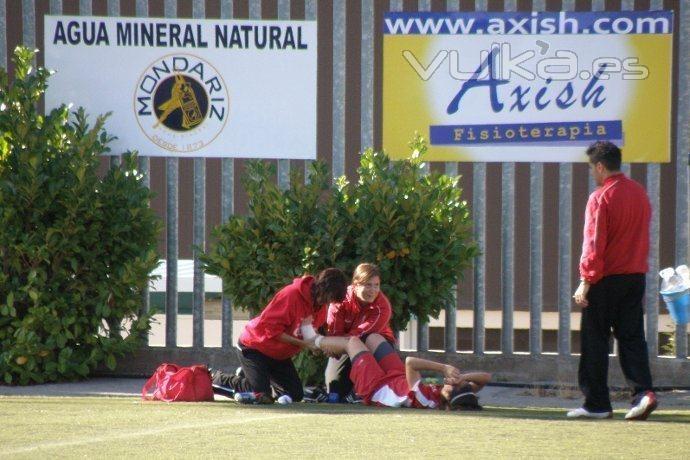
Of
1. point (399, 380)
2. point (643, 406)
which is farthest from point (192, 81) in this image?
point (643, 406)

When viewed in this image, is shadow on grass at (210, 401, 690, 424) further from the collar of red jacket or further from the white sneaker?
the collar of red jacket

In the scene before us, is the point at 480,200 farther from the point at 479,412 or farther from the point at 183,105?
the point at 183,105

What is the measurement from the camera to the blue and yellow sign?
10125 mm

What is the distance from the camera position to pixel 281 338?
8.73 metres

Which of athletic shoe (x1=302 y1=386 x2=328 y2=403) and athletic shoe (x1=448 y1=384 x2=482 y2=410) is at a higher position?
athletic shoe (x1=448 y1=384 x2=482 y2=410)

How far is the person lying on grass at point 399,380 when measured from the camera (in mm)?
8422

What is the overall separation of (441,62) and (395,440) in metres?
4.26

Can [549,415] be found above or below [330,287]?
below

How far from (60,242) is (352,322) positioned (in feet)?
7.52

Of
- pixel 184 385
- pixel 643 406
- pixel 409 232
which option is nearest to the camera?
pixel 643 406

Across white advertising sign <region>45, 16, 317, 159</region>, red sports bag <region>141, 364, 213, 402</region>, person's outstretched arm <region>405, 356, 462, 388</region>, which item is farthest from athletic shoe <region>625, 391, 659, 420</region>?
white advertising sign <region>45, 16, 317, 159</region>

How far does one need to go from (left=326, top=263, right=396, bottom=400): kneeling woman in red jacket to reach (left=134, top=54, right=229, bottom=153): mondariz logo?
2170 millimetres

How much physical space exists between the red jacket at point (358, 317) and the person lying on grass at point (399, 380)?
18 cm

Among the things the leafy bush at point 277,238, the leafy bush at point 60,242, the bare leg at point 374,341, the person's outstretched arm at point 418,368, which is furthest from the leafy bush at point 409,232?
the leafy bush at point 60,242
